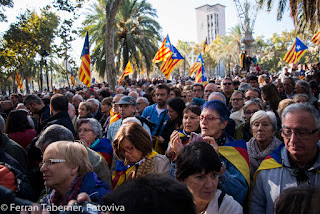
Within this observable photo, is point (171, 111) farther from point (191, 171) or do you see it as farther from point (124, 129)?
point (191, 171)

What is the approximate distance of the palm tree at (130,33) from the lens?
22422mm

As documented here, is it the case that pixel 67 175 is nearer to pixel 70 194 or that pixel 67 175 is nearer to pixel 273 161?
pixel 70 194

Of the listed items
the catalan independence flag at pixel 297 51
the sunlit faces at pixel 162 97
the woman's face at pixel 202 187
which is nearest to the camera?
the woman's face at pixel 202 187

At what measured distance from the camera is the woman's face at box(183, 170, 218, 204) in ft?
6.95

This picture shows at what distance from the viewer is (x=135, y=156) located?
2.93 m

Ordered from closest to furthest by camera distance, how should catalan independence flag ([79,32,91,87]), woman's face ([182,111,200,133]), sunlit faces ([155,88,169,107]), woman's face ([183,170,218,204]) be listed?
woman's face ([183,170,218,204]) → woman's face ([182,111,200,133]) → sunlit faces ([155,88,169,107]) → catalan independence flag ([79,32,91,87])

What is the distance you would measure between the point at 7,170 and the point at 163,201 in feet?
5.29

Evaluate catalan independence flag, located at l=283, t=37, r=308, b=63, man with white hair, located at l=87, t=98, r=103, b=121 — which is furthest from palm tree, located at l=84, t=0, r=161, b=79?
man with white hair, located at l=87, t=98, r=103, b=121

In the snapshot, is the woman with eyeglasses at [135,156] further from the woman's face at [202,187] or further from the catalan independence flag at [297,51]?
the catalan independence flag at [297,51]

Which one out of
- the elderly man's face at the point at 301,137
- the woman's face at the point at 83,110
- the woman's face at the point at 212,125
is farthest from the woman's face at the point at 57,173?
the woman's face at the point at 83,110

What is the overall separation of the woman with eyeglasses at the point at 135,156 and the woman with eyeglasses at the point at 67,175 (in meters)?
0.52

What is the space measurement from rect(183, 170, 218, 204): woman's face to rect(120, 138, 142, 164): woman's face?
0.92 m

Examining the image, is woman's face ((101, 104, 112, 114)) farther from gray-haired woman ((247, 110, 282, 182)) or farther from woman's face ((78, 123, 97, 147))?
gray-haired woman ((247, 110, 282, 182))

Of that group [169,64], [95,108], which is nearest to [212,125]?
[95,108]
